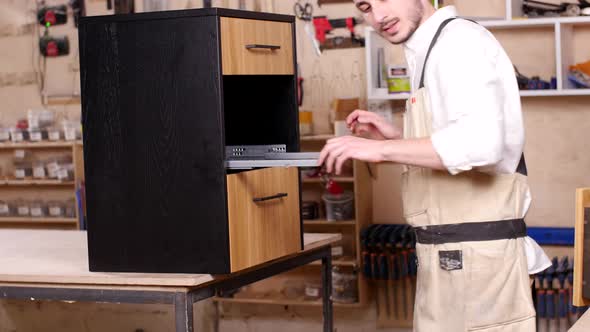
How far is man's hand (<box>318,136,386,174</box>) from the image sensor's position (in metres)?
2.00

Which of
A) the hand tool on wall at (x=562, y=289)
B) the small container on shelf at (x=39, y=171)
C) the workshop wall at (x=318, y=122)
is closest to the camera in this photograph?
the hand tool on wall at (x=562, y=289)

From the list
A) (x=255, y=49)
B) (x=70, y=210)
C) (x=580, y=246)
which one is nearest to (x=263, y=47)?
(x=255, y=49)

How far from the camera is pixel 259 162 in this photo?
237cm

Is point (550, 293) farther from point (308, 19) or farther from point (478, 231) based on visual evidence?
point (478, 231)

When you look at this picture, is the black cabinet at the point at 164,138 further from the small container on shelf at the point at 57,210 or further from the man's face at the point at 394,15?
the small container on shelf at the point at 57,210

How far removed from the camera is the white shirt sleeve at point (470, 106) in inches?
76.6

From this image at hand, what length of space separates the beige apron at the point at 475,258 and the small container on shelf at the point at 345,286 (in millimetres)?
3163

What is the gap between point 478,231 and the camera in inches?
85.3

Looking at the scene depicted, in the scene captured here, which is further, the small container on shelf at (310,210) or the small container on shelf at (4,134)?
the small container on shelf at (4,134)

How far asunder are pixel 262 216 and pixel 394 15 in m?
0.74

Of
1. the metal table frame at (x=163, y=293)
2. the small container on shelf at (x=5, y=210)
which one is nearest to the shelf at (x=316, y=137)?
the small container on shelf at (x=5, y=210)

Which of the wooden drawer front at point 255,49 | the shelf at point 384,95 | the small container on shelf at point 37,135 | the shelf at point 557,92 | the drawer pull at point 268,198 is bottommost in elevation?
the drawer pull at point 268,198

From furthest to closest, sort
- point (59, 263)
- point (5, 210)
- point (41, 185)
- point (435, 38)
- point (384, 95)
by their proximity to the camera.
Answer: point (41, 185) < point (5, 210) < point (384, 95) < point (59, 263) < point (435, 38)

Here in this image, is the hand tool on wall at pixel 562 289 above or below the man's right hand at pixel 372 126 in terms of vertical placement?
below
